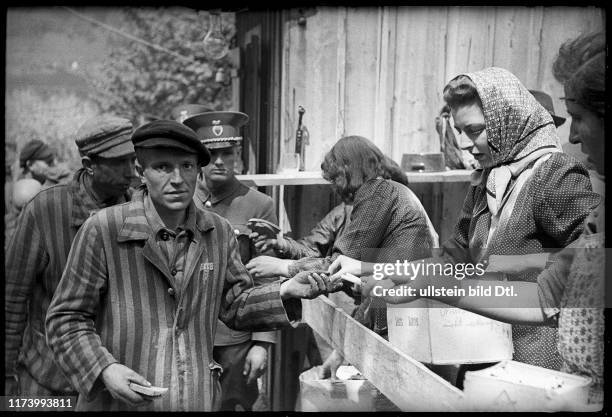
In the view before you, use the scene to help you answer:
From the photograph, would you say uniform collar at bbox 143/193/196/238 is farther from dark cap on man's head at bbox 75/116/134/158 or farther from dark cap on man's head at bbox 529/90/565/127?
dark cap on man's head at bbox 529/90/565/127

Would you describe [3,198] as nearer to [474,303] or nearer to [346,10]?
[346,10]

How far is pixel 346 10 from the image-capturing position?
10.9 feet

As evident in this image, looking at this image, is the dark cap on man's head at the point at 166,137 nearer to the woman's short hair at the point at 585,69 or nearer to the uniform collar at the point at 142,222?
the uniform collar at the point at 142,222

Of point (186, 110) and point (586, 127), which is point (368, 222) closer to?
point (586, 127)

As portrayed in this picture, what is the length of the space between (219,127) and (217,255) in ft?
3.19

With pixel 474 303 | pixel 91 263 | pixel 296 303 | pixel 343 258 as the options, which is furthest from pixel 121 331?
pixel 474 303

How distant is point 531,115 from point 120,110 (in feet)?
5.57

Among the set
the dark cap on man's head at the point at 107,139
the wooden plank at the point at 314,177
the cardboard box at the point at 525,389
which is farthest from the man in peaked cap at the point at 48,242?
the cardboard box at the point at 525,389

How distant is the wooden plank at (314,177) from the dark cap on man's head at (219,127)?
0.20m

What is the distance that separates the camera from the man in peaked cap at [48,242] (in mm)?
3006

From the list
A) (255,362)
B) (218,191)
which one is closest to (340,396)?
(255,362)

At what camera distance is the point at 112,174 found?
10.3 feet

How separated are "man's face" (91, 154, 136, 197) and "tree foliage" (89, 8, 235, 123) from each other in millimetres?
371

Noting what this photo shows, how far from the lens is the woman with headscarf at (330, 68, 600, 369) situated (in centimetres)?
265
